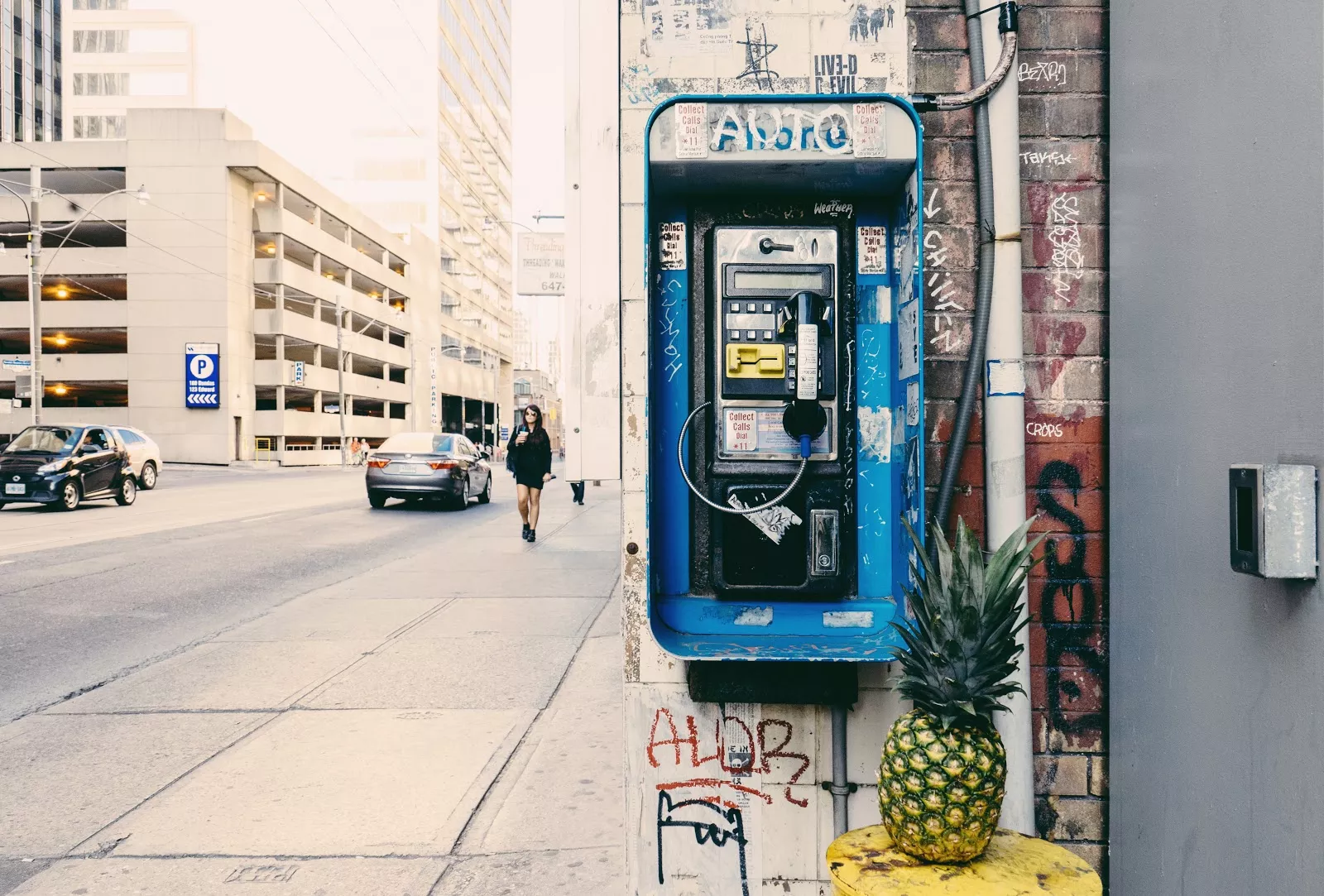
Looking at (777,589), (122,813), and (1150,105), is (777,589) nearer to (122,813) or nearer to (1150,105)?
(1150,105)

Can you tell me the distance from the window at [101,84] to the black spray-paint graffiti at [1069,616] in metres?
61.4

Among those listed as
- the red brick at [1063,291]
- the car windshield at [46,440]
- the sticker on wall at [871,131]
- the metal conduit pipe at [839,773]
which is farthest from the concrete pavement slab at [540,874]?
the car windshield at [46,440]

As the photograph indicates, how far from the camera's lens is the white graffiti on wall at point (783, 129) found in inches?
97.3

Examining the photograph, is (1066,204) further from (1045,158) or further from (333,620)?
(333,620)

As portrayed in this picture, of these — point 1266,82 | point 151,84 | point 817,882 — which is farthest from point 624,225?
point 151,84

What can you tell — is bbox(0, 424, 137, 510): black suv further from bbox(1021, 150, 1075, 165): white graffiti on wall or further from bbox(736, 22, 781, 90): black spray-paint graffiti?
bbox(1021, 150, 1075, 165): white graffiti on wall

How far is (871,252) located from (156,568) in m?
8.40

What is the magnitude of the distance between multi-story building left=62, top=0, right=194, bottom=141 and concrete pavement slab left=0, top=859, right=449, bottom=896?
57790 millimetres

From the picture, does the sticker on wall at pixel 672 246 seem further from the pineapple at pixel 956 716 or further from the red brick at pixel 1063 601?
the red brick at pixel 1063 601

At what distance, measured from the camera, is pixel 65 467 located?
14.3 meters

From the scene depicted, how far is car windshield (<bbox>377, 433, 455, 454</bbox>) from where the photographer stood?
1518 centimetres

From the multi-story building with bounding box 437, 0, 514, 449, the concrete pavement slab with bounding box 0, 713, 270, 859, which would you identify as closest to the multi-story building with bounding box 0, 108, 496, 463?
the multi-story building with bounding box 437, 0, 514, 449

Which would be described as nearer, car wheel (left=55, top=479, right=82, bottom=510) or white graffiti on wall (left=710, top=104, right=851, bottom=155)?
white graffiti on wall (left=710, top=104, right=851, bottom=155)

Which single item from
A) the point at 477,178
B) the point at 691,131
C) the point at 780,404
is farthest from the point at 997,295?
the point at 477,178
